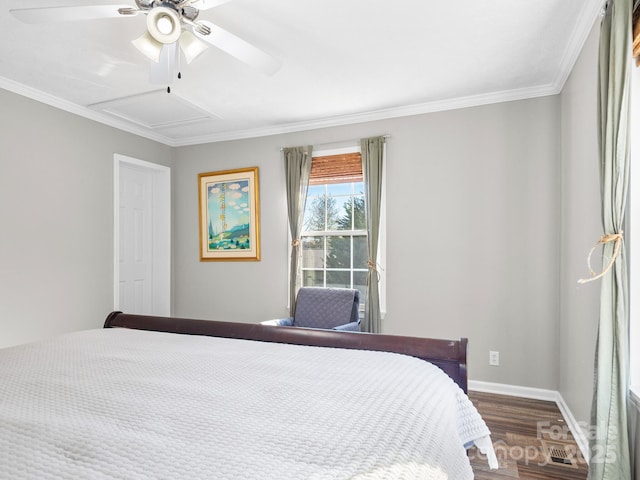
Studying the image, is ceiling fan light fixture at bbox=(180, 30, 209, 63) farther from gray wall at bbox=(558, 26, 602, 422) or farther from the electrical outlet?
the electrical outlet

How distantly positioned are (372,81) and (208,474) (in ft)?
9.79

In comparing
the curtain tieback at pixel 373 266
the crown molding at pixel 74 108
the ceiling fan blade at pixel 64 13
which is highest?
the crown molding at pixel 74 108

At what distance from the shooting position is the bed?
0.86m

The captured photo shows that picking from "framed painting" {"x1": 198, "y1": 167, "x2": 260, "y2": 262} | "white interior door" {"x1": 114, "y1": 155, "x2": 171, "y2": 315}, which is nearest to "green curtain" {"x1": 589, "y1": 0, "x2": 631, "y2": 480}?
"framed painting" {"x1": 198, "y1": 167, "x2": 260, "y2": 262}

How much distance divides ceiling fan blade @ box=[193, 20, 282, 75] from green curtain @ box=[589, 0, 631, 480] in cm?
157

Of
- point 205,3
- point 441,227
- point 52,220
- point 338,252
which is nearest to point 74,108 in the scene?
point 52,220

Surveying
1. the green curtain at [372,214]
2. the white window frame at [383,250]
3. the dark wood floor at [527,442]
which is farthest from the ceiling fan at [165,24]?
the dark wood floor at [527,442]

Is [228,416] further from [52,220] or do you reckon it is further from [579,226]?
[52,220]

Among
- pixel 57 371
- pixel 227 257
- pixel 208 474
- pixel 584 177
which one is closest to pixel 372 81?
pixel 584 177

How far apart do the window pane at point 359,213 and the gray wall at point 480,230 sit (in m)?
0.30

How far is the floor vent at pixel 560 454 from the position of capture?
2295 millimetres

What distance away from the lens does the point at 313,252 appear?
4195 millimetres

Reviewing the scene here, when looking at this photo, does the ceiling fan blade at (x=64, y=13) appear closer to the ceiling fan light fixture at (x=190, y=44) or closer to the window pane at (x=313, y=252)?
the ceiling fan light fixture at (x=190, y=44)

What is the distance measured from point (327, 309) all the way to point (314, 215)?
1.12 meters
